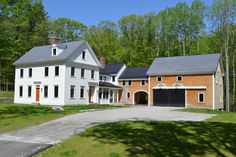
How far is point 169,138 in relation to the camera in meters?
12.2

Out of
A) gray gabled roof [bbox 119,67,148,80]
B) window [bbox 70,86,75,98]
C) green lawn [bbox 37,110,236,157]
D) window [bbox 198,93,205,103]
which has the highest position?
gray gabled roof [bbox 119,67,148,80]

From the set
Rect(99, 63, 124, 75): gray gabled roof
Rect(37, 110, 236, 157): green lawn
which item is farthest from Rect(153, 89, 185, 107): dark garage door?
Rect(37, 110, 236, 157): green lawn

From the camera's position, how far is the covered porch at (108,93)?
45188mm

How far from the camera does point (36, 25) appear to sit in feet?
211

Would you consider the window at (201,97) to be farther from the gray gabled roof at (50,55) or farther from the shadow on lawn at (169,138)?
the shadow on lawn at (169,138)

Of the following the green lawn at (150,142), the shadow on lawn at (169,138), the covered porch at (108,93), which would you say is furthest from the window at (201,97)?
the green lawn at (150,142)

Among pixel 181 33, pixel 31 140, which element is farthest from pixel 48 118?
pixel 181 33

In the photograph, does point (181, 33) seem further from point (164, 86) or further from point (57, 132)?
point (57, 132)

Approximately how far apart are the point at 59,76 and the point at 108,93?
10349 millimetres

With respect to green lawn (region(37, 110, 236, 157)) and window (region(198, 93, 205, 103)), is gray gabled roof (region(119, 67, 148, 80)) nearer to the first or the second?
window (region(198, 93, 205, 103))

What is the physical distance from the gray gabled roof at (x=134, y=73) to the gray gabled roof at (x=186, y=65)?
9.07 feet

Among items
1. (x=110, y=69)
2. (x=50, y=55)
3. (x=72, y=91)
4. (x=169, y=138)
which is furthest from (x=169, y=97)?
(x=169, y=138)

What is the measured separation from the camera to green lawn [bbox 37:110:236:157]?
34.5ft

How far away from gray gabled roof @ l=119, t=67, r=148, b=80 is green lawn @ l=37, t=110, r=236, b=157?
1401 inches
